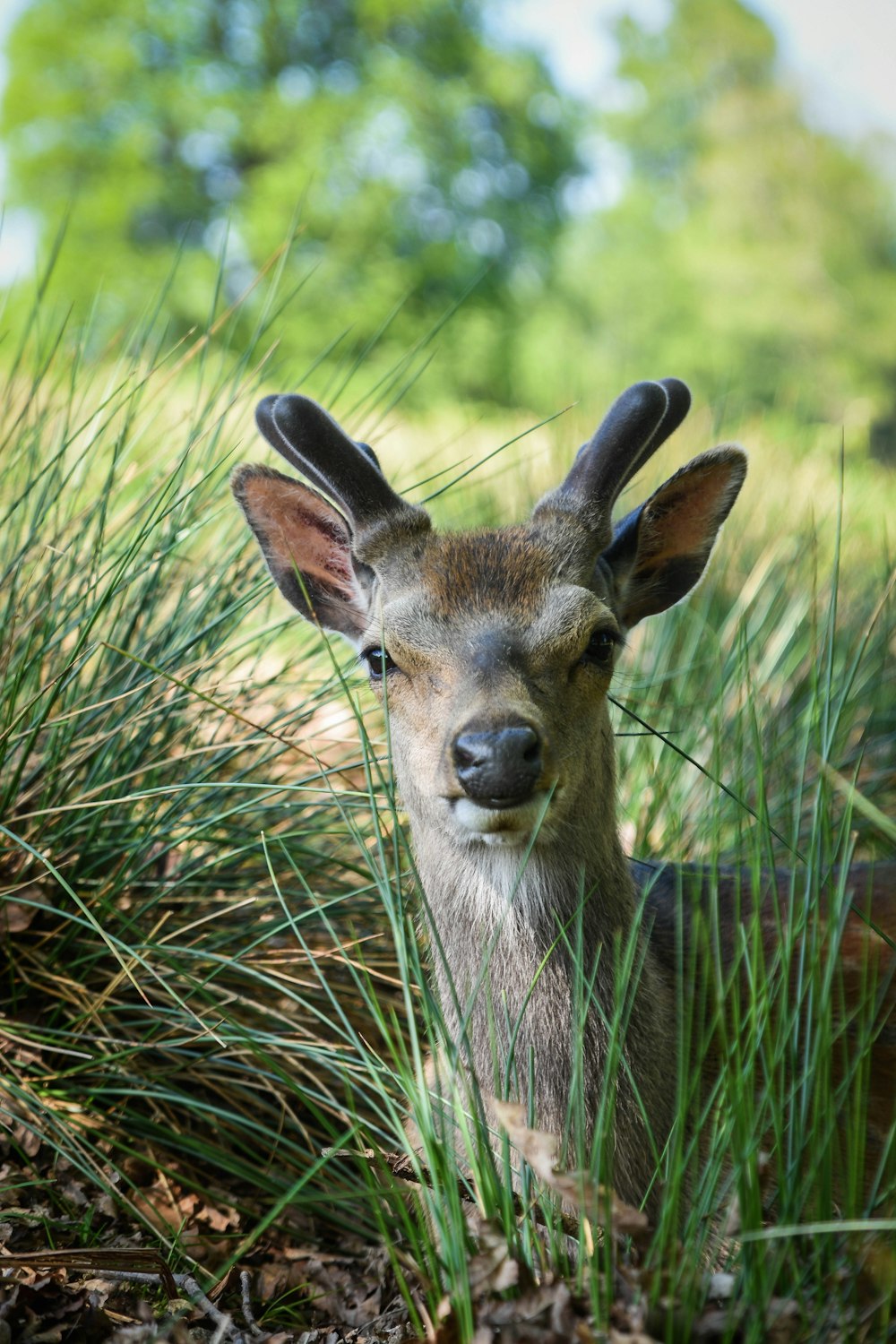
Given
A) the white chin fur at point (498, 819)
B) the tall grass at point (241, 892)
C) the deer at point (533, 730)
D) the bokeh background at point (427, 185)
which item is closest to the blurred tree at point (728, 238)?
the bokeh background at point (427, 185)

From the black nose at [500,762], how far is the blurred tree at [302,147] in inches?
1104

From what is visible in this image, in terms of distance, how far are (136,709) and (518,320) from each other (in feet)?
113

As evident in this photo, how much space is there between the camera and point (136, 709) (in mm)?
3832

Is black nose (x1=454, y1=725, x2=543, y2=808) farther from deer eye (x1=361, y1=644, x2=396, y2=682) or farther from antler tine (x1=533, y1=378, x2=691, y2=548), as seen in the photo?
antler tine (x1=533, y1=378, x2=691, y2=548)

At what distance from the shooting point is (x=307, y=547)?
12.4 feet

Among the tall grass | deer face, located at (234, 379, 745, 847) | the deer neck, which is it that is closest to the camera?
the tall grass

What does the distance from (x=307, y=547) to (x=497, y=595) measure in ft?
2.68

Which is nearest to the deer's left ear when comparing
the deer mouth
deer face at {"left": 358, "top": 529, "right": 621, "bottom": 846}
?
deer face at {"left": 358, "top": 529, "right": 621, "bottom": 846}

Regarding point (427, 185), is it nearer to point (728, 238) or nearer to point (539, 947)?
point (728, 238)

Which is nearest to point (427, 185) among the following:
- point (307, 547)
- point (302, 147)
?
point (302, 147)

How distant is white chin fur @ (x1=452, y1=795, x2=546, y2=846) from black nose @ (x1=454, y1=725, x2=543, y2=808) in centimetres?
4

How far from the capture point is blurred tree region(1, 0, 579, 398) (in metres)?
31.9

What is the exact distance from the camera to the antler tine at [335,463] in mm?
3213

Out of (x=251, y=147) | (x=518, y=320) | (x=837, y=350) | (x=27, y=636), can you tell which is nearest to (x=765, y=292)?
(x=837, y=350)
